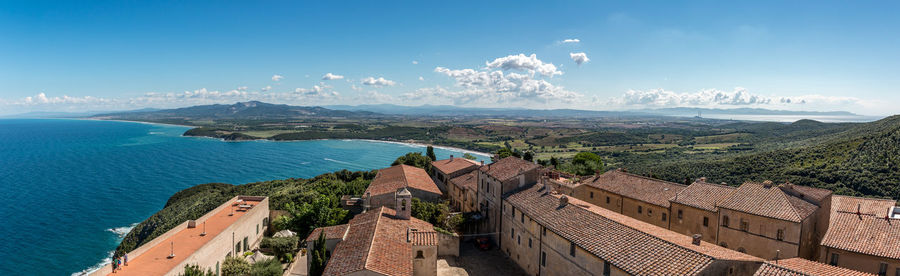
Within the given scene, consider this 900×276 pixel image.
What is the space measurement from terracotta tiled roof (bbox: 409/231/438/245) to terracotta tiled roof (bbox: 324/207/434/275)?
0.48m

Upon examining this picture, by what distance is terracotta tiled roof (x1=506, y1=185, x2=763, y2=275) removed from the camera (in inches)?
652

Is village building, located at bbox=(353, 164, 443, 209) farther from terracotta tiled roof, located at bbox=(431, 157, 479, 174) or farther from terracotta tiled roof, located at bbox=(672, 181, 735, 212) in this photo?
terracotta tiled roof, located at bbox=(672, 181, 735, 212)

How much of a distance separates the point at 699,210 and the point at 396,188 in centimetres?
2391

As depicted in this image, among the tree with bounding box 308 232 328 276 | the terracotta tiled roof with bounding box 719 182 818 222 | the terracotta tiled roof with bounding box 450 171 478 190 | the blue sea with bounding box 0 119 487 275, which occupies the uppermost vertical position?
the terracotta tiled roof with bounding box 719 182 818 222

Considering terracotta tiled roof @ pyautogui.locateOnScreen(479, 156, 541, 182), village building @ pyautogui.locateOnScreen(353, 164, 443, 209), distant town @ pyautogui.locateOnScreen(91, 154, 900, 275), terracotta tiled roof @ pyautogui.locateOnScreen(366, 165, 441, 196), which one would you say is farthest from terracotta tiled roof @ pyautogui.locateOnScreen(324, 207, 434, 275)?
terracotta tiled roof @ pyautogui.locateOnScreen(366, 165, 441, 196)

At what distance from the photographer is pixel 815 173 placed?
5622 cm

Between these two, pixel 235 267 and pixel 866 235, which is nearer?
pixel 866 235

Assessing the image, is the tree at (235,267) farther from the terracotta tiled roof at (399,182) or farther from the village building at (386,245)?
the terracotta tiled roof at (399,182)

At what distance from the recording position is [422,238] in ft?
84.2

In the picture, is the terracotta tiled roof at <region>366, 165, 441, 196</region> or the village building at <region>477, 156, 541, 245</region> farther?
the terracotta tiled roof at <region>366, 165, 441, 196</region>

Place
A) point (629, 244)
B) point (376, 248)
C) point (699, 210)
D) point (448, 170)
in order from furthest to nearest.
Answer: point (448, 170), point (699, 210), point (376, 248), point (629, 244)

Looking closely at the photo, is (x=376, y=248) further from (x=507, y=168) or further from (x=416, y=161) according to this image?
(x=416, y=161)

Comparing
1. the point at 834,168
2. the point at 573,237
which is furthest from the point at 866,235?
the point at 834,168

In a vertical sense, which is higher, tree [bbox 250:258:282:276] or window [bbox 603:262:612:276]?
window [bbox 603:262:612:276]
